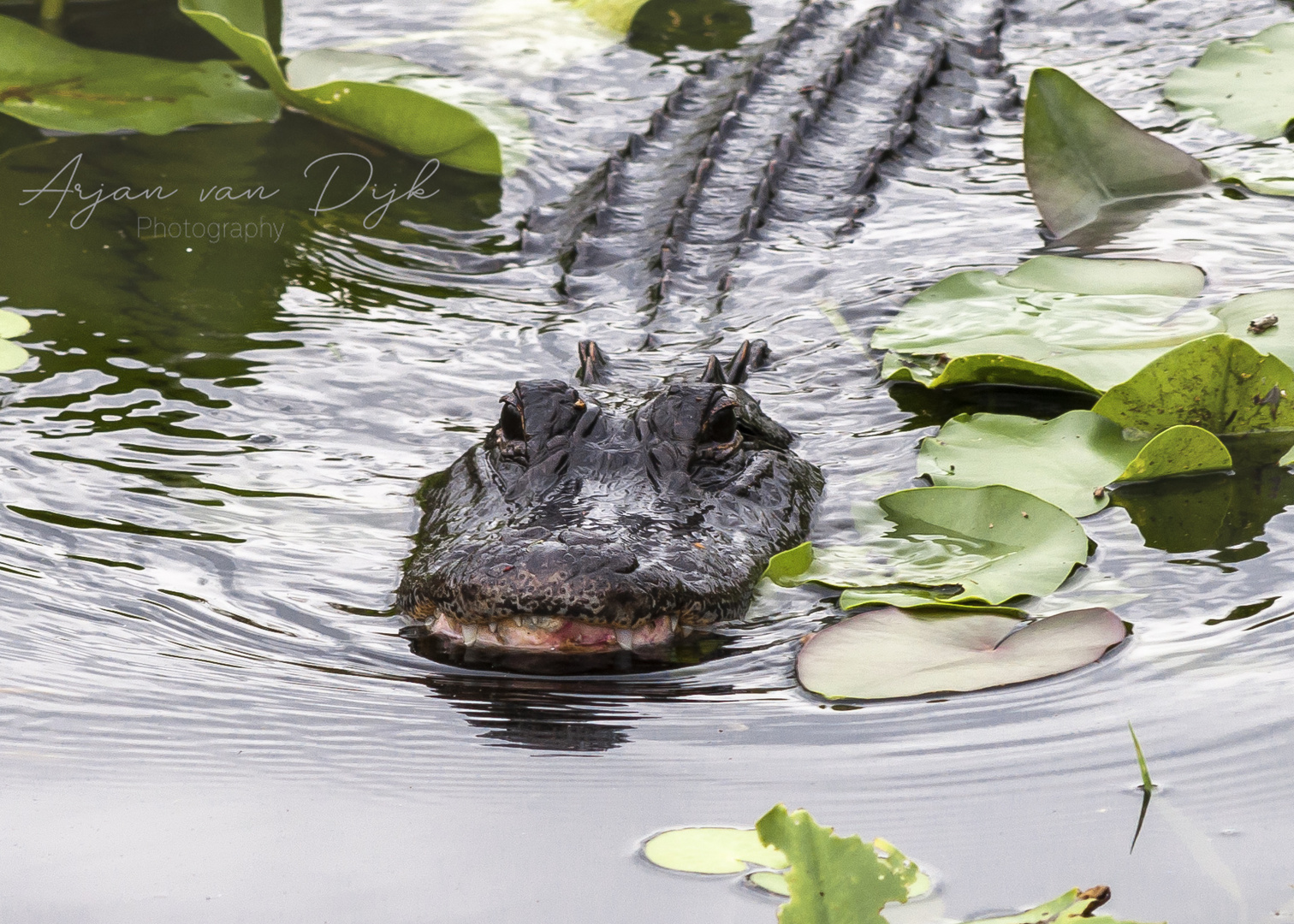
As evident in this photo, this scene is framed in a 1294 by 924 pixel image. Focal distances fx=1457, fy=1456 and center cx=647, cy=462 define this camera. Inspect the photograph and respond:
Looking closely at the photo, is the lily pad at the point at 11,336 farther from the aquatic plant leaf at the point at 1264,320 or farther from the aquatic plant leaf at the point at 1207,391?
the aquatic plant leaf at the point at 1264,320

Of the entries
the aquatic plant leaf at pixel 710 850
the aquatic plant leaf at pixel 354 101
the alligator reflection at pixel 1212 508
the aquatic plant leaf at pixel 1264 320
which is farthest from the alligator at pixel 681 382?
the aquatic plant leaf at pixel 1264 320

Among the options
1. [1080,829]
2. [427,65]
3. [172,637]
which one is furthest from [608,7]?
[1080,829]

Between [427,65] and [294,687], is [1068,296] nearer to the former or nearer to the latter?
[294,687]

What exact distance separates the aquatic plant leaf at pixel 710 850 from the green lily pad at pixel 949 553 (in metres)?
0.82

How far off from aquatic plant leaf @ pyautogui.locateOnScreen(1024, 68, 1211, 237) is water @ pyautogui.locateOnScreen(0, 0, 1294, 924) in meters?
0.16

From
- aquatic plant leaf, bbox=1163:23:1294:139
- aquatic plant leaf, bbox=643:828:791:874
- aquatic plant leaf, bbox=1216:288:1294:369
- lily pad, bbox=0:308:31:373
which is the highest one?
aquatic plant leaf, bbox=1163:23:1294:139

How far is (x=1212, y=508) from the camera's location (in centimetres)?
341

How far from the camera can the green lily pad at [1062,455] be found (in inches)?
134

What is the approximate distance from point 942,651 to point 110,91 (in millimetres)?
4691

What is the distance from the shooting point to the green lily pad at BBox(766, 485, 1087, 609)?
9.77 feet

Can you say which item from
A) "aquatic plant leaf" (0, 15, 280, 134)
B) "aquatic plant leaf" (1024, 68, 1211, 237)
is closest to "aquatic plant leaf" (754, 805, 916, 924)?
"aquatic plant leaf" (1024, 68, 1211, 237)

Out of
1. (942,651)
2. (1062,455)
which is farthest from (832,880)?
(1062,455)

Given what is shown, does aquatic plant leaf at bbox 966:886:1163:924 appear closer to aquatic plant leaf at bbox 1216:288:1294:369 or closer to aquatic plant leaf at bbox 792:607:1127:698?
aquatic plant leaf at bbox 792:607:1127:698

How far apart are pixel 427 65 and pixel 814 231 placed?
2.75m
